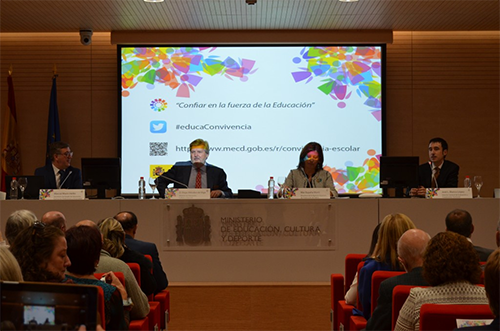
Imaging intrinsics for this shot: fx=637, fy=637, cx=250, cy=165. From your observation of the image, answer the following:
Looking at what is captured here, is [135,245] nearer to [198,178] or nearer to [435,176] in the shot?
[198,178]

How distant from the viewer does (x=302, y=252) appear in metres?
5.74

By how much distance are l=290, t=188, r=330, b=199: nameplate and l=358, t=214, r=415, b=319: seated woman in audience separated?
223cm

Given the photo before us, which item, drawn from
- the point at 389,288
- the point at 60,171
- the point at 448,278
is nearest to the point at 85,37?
the point at 60,171

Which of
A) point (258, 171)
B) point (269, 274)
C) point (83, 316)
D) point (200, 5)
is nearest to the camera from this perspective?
point (83, 316)

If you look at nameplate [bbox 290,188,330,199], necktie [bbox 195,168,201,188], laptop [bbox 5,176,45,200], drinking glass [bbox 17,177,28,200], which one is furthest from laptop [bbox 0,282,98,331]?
necktie [bbox 195,168,201,188]

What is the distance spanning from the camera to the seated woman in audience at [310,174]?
645 centimetres

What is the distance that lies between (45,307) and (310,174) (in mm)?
5270

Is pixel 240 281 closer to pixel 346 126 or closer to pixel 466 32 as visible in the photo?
pixel 346 126

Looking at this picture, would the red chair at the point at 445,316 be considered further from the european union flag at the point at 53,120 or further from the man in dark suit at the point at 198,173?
the european union flag at the point at 53,120

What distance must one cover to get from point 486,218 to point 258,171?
11.9 ft

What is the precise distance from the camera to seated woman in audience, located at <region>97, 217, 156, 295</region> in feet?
12.3

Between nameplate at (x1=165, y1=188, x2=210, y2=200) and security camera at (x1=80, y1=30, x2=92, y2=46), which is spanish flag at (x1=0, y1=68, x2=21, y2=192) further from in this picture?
nameplate at (x1=165, y1=188, x2=210, y2=200)

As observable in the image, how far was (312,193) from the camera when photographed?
5887mm

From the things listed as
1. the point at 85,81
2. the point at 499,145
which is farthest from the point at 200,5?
the point at 499,145
